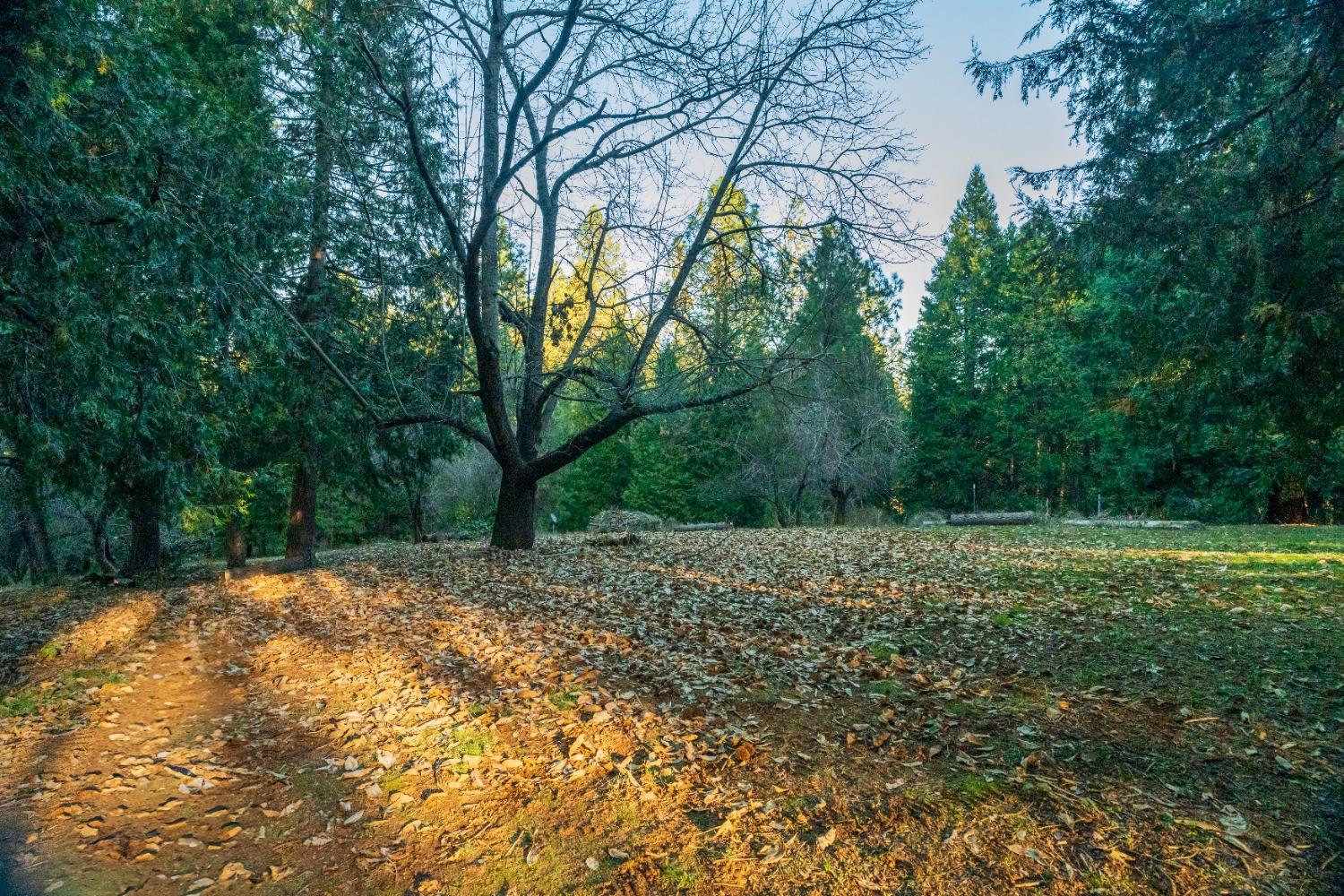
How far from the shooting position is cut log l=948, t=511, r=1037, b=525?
1753 cm

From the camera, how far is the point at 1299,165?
192 inches

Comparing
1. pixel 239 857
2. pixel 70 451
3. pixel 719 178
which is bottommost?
pixel 239 857

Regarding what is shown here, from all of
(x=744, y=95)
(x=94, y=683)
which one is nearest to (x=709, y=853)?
(x=94, y=683)

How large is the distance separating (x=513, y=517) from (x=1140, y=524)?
13.8m

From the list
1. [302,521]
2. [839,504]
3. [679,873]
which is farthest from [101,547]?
[839,504]

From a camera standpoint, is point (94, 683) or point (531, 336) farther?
point (531, 336)

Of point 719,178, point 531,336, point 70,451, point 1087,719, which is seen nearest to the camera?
point 1087,719

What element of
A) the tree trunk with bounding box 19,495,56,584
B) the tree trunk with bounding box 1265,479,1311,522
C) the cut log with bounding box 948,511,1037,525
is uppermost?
the tree trunk with bounding box 1265,479,1311,522

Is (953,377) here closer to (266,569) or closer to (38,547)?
(266,569)

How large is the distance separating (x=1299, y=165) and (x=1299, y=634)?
11.1 feet

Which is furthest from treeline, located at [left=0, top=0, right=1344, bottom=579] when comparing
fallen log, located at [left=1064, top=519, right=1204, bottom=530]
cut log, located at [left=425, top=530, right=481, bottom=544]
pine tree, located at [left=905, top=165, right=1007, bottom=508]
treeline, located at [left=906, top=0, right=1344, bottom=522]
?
pine tree, located at [left=905, top=165, right=1007, bottom=508]

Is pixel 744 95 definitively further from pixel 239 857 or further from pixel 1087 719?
pixel 239 857

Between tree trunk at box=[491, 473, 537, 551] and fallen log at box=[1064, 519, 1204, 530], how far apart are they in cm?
1240

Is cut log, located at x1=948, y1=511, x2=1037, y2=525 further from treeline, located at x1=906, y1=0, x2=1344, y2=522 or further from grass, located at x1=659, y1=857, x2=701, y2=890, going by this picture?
grass, located at x1=659, y1=857, x2=701, y2=890
